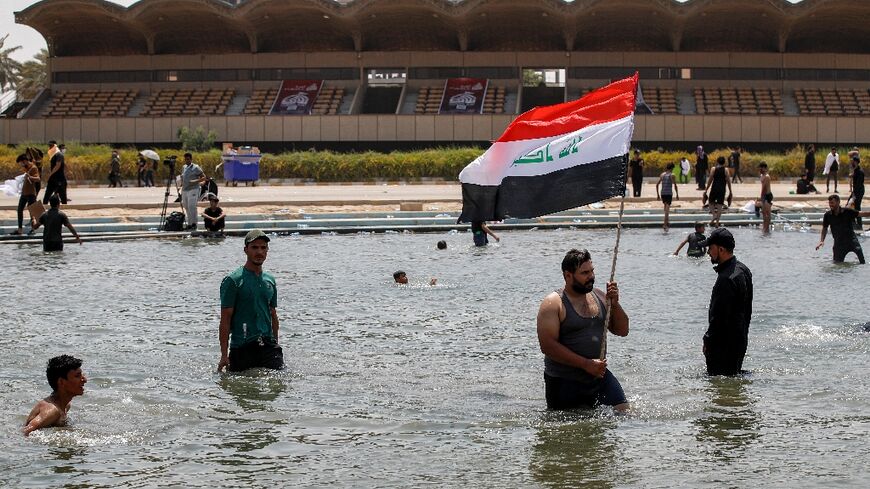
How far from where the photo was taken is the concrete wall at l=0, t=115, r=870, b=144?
5744 cm

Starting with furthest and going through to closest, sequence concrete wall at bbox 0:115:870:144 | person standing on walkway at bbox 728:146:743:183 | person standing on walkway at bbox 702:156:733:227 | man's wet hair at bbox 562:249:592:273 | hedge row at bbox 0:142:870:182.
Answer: concrete wall at bbox 0:115:870:144 → hedge row at bbox 0:142:870:182 → person standing on walkway at bbox 728:146:743:183 → person standing on walkway at bbox 702:156:733:227 → man's wet hair at bbox 562:249:592:273

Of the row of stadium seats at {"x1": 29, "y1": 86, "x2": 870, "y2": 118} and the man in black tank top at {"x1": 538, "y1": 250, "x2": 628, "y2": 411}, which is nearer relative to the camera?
the man in black tank top at {"x1": 538, "y1": 250, "x2": 628, "y2": 411}

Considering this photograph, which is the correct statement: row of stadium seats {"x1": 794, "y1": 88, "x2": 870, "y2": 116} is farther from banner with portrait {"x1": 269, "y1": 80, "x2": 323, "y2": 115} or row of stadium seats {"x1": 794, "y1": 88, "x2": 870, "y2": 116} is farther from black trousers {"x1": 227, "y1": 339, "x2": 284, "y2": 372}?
black trousers {"x1": 227, "y1": 339, "x2": 284, "y2": 372}

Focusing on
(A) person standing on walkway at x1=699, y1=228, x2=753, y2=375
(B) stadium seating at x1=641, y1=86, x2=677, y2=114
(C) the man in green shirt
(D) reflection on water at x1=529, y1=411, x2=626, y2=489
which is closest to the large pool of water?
(D) reflection on water at x1=529, y1=411, x2=626, y2=489

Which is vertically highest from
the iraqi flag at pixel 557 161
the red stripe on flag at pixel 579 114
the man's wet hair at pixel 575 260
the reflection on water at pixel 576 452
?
the red stripe on flag at pixel 579 114

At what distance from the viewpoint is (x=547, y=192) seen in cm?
1073

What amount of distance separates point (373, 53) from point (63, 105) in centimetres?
1557

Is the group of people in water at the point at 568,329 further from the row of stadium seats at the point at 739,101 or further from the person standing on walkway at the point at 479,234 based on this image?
the row of stadium seats at the point at 739,101

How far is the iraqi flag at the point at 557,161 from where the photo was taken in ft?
34.4

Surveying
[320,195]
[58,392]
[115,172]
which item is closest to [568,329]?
[58,392]

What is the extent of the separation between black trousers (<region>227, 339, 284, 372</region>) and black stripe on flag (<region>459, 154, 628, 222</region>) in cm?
242

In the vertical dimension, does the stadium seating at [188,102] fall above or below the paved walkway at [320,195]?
above

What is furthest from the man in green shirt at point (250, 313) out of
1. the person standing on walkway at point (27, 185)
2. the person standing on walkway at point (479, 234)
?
the person standing on walkway at point (27, 185)

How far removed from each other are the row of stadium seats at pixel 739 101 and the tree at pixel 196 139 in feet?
72.5
